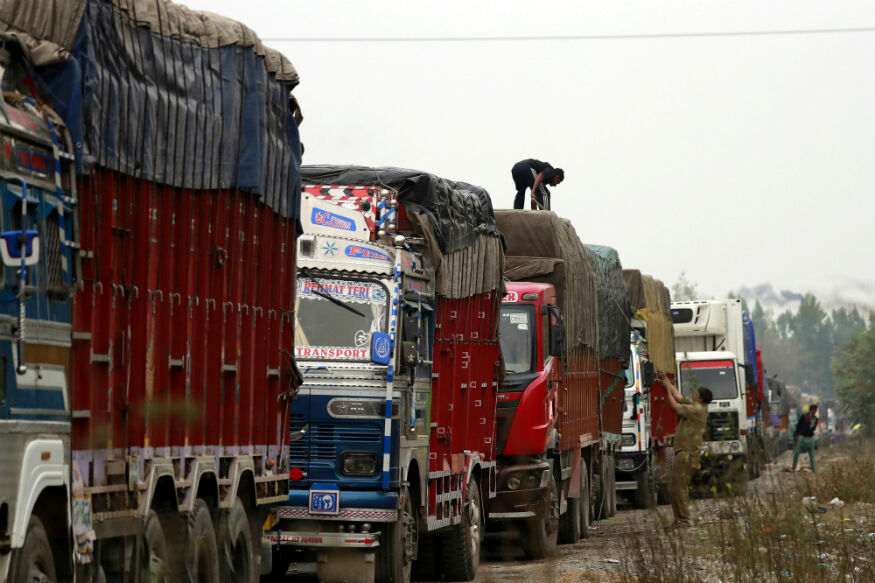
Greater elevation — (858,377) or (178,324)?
(858,377)

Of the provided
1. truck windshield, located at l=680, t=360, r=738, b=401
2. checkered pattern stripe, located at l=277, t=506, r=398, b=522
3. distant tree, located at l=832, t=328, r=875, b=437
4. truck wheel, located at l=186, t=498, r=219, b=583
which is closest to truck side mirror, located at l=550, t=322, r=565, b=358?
checkered pattern stripe, located at l=277, t=506, r=398, b=522

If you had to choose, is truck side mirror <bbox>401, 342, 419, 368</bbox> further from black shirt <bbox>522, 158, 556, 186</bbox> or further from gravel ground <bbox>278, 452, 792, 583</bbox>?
black shirt <bbox>522, 158, 556, 186</bbox>

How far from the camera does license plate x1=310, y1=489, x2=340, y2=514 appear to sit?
42.9 ft

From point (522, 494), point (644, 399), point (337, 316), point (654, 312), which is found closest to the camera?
point (337, 316)

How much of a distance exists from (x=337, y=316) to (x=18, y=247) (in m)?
6.64

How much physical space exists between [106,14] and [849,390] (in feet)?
205

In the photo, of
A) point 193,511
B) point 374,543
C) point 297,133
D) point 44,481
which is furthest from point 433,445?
point 44,481

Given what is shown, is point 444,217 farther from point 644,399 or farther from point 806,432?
point 806,432

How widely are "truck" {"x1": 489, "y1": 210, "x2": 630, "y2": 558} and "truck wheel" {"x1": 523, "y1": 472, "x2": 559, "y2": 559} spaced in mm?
12

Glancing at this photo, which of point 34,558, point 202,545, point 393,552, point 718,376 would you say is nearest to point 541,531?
point 393,552

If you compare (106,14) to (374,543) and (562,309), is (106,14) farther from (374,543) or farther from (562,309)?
(562,309)

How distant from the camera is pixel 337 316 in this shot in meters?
13.5

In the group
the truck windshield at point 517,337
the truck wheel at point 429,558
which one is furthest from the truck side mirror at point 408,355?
the truck windshield at point 517,337

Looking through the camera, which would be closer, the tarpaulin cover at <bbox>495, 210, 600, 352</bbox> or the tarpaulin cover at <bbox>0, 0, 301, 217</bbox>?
the tarpaulin cover at <bbox>0, 0, 301, 217</bbox>
